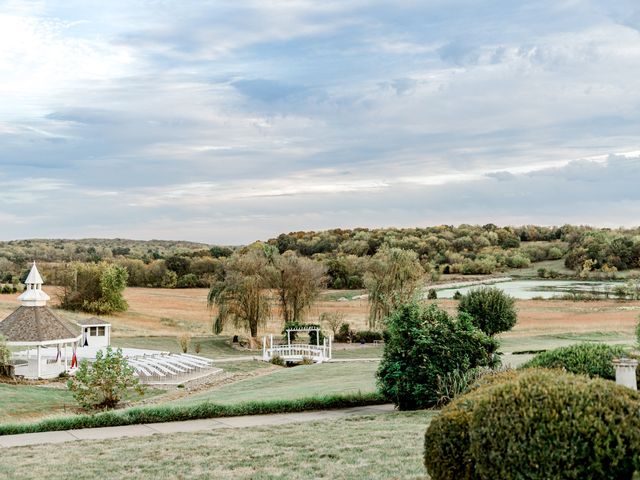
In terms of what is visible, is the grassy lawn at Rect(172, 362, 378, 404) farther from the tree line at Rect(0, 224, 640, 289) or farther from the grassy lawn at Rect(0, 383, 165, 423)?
the tree line at Rect(0, 224, 640, 289)

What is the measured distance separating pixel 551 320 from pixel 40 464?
4399 centimetres

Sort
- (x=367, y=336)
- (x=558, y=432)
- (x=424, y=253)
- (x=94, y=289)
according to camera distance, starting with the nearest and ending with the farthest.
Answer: (x=558, y=432), (x=367, y=336), (x=94, y=289), (x=424, y=253)

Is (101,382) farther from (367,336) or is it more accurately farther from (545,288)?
(545,288)

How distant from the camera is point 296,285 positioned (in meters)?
47.0

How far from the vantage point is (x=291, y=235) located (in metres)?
100

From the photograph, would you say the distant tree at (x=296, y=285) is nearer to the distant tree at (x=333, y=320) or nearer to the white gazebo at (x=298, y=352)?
the distant tree at (x=333, y=320)

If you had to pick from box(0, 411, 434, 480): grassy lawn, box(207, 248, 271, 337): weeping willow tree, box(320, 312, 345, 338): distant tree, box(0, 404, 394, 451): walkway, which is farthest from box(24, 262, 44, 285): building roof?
box(0, 411, 434, 480): grassy lawn

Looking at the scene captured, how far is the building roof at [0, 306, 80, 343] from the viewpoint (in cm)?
3012

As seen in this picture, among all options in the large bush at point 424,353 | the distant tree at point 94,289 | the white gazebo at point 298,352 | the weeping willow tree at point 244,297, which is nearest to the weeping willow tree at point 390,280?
the weeping willow tree at point 244,297

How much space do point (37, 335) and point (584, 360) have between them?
2430 centimetres

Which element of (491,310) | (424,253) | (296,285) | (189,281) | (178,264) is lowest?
(491,310)

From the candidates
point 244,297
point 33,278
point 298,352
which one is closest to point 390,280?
point 244,297

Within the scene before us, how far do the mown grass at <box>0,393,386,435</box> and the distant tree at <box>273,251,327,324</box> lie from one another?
102 feet

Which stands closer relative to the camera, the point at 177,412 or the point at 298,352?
the point at 177,412
